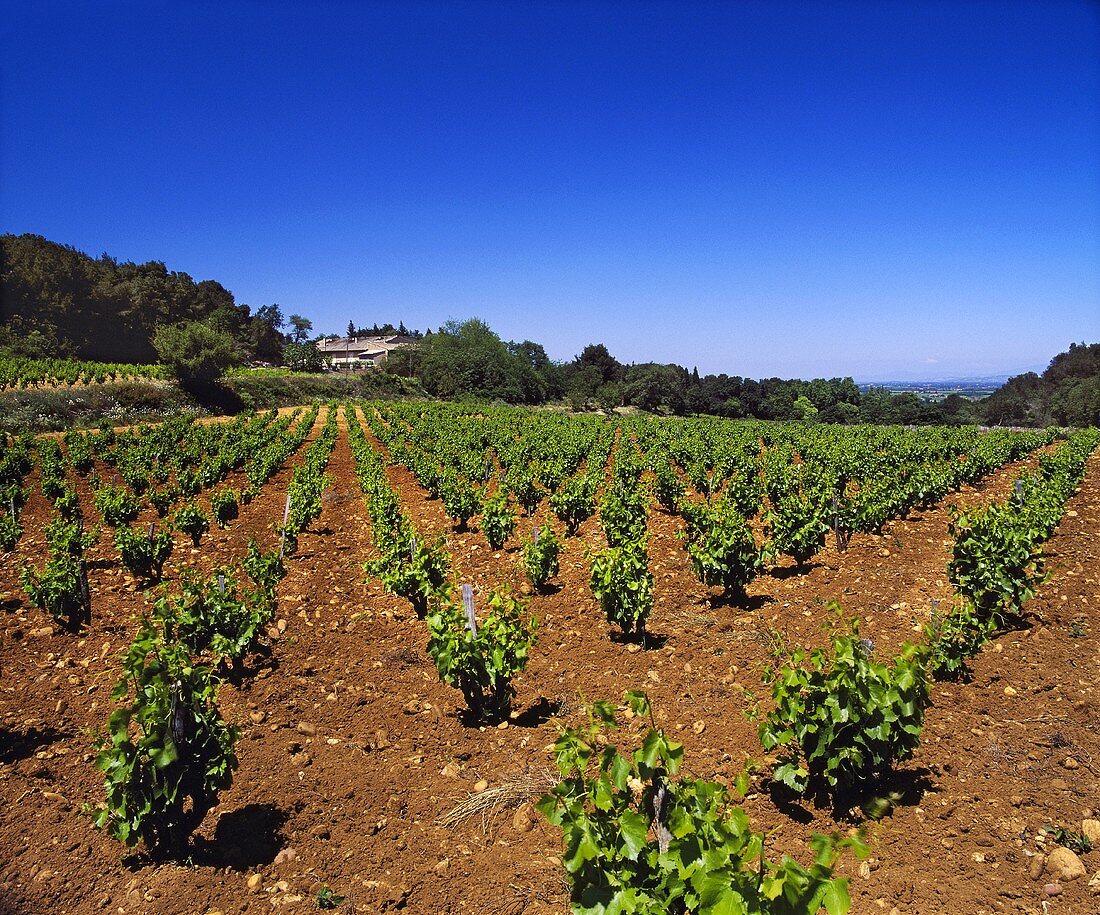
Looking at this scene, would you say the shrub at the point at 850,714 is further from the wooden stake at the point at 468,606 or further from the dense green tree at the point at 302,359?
the dense green tree at the point at 302,359

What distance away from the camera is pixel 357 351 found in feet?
374

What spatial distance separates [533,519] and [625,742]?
31.6 ft

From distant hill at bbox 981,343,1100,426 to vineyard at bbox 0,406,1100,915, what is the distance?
7638cm

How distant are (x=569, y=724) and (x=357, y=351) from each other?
4602 inches

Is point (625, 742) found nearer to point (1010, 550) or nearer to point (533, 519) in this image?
point (1010, 550)

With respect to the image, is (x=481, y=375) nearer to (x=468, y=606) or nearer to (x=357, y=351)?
(x=357, y=351)

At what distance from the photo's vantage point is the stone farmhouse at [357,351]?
4083 inches

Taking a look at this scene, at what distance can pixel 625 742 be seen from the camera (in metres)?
5.62

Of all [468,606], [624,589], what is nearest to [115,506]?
[468,606]

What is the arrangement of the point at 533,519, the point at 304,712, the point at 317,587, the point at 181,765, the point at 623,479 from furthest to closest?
the point at 623,479 < the point at 533,519 < the point at 317,587 < the point at 304,712 < the point at 181,765

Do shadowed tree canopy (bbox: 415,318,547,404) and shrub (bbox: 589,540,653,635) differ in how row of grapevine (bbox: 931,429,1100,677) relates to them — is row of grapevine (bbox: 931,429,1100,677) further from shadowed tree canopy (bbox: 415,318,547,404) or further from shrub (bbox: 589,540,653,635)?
shadowed tree canopy (bbox: 415,318,547,404)

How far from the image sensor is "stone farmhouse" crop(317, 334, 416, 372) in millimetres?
103713

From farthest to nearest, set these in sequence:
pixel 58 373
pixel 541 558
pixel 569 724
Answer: pixel 58 373, pixel 541 558, pixel 569 724

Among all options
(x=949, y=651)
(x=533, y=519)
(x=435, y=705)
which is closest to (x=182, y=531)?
(x=533, y=519)
